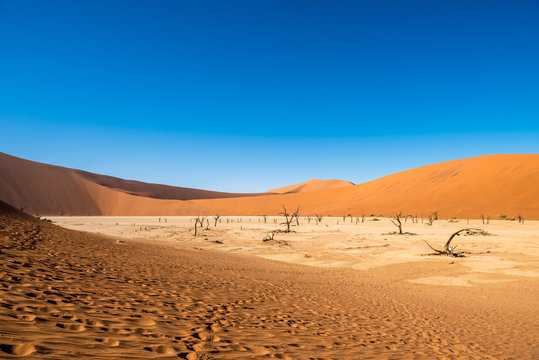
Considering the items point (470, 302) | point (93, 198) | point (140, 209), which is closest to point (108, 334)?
point (470, 302)

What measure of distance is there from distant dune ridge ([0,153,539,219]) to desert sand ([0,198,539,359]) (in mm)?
39098

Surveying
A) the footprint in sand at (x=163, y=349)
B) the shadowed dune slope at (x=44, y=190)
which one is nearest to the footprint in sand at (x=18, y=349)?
the footprint in sand at (x=163, y=349)

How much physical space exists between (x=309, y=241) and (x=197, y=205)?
64648 mm

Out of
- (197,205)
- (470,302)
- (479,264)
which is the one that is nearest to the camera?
(470,302)

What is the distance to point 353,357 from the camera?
3.93 meters

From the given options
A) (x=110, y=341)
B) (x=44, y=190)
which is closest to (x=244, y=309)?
(x=110, y=341)

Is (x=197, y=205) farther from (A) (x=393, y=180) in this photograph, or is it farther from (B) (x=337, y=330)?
(B) (x=337, y=330)

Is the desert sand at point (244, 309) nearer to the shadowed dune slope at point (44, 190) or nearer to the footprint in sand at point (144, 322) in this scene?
the footprint in sand at point (144, 322)

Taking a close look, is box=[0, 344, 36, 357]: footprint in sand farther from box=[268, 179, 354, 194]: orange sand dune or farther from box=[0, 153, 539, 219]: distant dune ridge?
box=[268, 179, 354, 194]: orange sand dune

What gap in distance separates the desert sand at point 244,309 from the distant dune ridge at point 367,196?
39098 mm

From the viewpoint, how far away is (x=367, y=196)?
70.2m

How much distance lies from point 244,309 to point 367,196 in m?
68.3

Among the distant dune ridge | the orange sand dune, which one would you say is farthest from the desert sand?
the orange sand dune

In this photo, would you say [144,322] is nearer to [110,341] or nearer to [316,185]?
[110,341]
